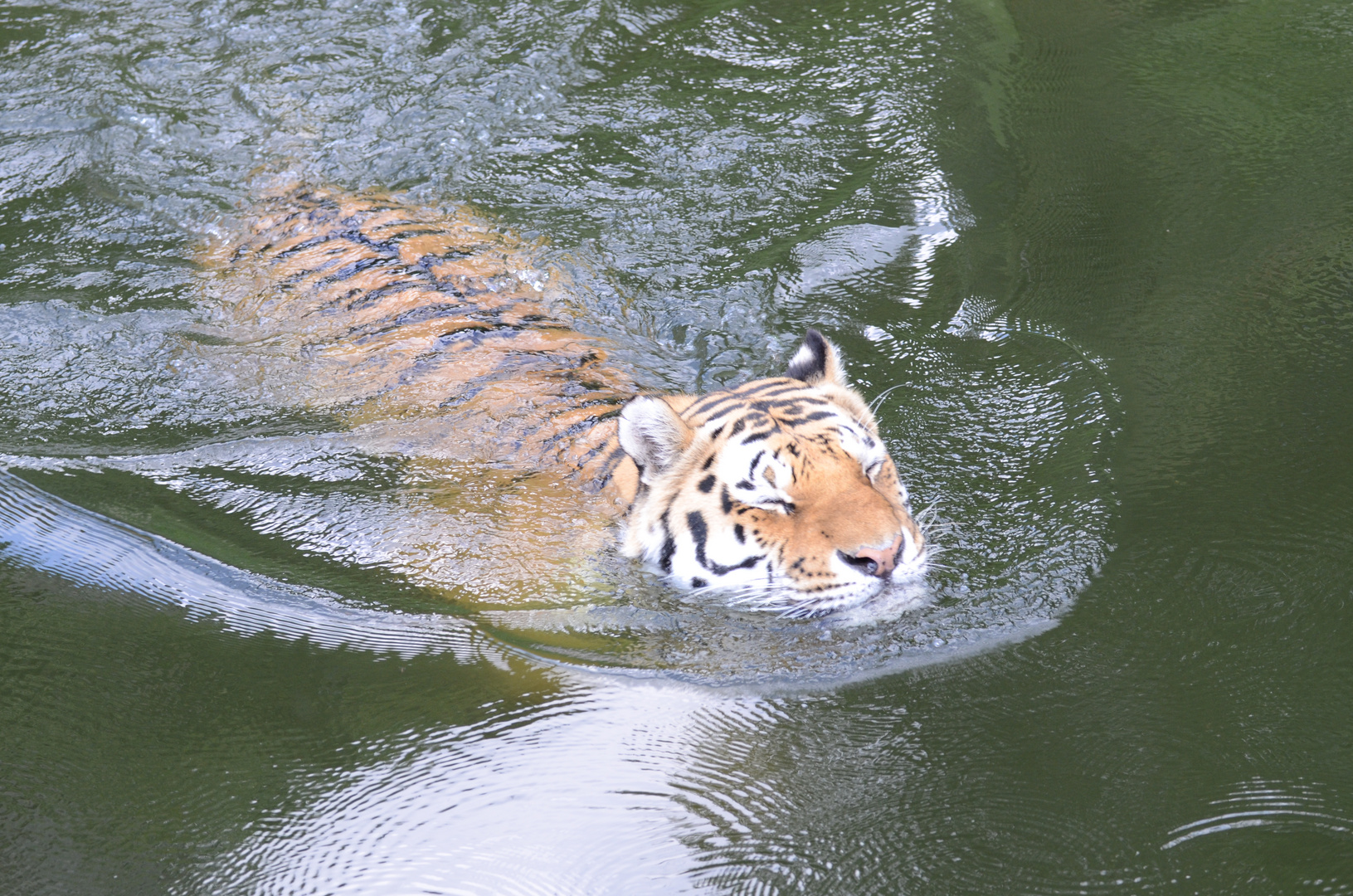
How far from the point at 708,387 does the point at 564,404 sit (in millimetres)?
735

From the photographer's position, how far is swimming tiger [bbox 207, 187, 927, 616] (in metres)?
2.71

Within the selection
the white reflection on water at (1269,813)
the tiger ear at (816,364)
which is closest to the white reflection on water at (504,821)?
the white reflection on water at (1269,813)

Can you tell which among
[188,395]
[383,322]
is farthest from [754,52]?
[188,395]

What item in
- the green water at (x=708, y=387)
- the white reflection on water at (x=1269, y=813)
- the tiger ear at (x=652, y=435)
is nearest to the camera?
the white reflection on water at (x=1269, y=813)

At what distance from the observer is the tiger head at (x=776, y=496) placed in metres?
2.60

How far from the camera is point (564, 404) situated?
3502 millimetres

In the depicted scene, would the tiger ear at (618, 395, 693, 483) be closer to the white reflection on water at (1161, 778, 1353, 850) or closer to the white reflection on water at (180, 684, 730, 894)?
the white reflection on water at (180, 684, 730, 894)

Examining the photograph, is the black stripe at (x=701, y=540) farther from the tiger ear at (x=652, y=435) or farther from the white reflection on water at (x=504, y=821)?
the white reflection on water at (x=504, y=821)

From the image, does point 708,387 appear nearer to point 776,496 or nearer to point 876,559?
point 776,496

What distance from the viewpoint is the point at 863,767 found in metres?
2.21

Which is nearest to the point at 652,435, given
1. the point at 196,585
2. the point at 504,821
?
the point at 504,821

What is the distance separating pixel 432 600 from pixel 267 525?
65 cm

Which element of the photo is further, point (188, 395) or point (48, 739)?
point (188, 395)

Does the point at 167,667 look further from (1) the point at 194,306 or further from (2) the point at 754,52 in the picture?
(2) the point at 754,52
